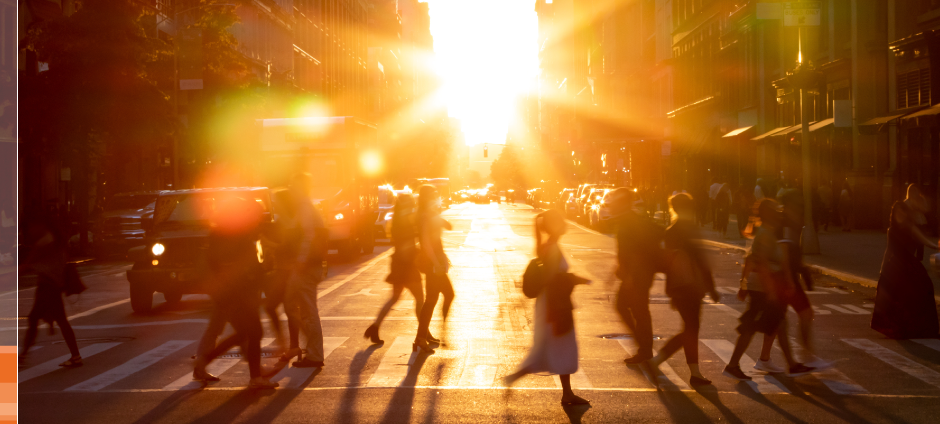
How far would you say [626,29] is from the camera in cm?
8288

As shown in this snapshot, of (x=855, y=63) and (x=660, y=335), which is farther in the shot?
(x=855, y=63)

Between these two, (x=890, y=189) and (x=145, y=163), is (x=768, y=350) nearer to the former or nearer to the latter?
(x=890, y=189)

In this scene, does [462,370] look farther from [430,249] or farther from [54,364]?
[54,364]

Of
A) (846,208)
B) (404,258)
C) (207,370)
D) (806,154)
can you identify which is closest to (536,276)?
(404,258)

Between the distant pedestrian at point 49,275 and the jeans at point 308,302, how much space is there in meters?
2.30

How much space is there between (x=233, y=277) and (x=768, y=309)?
4.76 meters

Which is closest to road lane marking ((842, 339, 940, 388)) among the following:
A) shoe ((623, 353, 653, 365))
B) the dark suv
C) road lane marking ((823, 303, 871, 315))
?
shoe ((623, 353, 653, 365))

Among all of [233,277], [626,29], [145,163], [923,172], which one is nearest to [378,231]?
[145,163]

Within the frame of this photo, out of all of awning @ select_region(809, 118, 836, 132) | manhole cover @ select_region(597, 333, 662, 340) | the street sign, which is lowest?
manhole cover @ select_region(597, 333, 662, 340)

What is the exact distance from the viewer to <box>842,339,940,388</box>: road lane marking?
9.67 meters

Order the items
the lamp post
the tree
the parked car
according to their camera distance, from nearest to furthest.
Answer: the lamp post
the parked car
the tree

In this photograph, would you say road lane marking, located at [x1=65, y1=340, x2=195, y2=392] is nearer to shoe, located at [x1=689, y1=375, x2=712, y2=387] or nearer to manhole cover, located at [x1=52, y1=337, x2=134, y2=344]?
manhole cover, located at [x1=52, y1=337, x2=134, y2=344]

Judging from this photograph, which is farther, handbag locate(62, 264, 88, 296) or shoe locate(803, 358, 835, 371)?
handbag locate(62, 264, 88, 296)

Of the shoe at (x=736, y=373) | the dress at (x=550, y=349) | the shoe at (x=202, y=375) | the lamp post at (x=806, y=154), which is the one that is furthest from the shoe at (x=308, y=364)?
the lamp post at (x=806, y=154)
